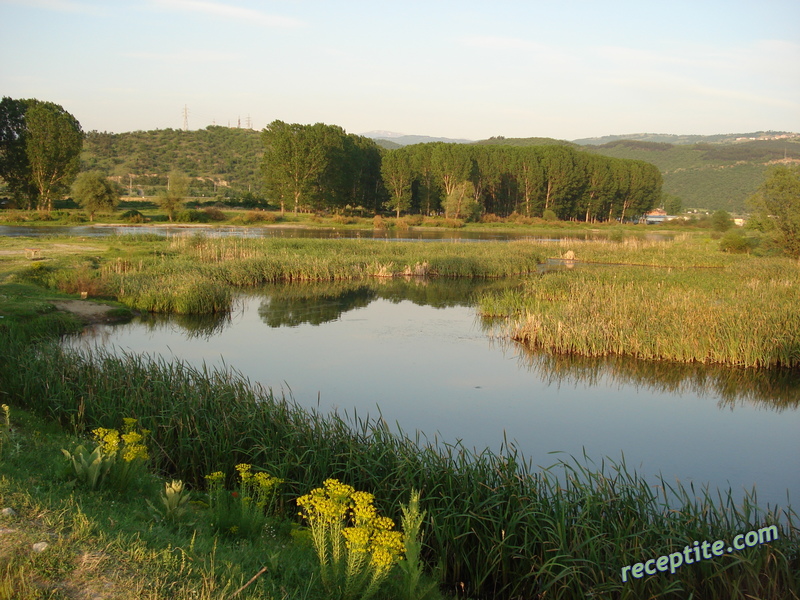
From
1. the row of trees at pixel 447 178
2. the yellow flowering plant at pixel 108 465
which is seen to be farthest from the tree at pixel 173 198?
the yellow flowering plant at pixel 108 465

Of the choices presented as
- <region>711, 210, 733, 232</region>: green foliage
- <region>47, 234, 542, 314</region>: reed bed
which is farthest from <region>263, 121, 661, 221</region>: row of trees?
<region>47, 234, 542, 314</region>: reed bed

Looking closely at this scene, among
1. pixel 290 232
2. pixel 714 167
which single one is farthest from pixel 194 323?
pixel 714 167

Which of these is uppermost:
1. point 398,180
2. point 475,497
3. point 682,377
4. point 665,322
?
point 398,180

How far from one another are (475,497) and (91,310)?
1356cm

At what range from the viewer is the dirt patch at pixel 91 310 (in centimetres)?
1529

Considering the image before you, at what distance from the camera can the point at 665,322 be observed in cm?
1445

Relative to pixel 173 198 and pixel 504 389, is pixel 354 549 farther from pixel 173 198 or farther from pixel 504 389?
pixel 173 198

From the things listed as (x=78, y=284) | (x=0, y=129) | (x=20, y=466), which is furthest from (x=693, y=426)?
(x=0, y=129)

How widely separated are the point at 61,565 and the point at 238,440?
3446 millimetres

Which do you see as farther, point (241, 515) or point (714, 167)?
point (714, 167)

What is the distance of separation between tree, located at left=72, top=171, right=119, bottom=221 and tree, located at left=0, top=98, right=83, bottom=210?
17.3 ft

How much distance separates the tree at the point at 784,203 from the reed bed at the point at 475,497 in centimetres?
3114

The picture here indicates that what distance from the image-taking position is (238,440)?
6926 mm

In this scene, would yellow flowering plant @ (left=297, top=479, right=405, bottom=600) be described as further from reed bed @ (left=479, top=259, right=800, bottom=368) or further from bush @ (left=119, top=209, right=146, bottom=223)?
bush @ (left=119, top=209, right=146, bottom=223)
